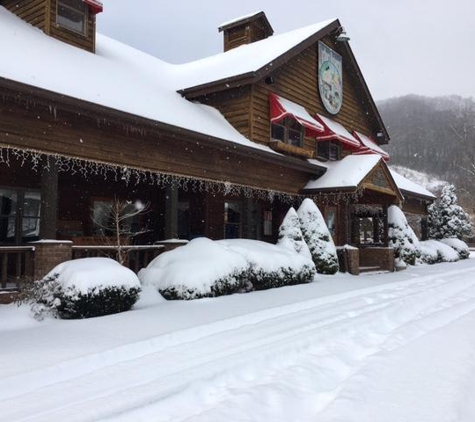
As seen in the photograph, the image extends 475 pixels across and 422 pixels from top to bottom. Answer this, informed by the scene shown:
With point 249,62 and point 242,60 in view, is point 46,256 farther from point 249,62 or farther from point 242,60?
point 242,60

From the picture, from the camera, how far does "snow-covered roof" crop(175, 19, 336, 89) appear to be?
15.7 meters

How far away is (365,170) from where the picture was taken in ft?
53.1

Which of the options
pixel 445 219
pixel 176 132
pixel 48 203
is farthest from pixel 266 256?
pixel 445 219

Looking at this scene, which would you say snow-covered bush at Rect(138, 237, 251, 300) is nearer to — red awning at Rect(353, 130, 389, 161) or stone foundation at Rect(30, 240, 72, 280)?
stone foundation at Rect(30, 240, 72, 280)

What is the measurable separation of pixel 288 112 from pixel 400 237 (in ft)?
26.8

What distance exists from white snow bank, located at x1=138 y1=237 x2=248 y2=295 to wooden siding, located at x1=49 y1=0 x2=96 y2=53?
25.2ft

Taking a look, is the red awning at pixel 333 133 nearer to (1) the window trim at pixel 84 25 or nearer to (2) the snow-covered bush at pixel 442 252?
(2) the snow-covered bush at pixel 442 252

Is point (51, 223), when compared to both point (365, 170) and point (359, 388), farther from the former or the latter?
point (365, 170)

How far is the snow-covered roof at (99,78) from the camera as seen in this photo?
9383mm

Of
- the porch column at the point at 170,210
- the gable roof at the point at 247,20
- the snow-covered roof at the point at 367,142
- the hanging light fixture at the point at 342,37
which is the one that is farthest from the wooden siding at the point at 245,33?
the porch column at the point at 170,210

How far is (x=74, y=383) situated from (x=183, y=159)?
26.1 feet

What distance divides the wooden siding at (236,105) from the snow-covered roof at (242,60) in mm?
633

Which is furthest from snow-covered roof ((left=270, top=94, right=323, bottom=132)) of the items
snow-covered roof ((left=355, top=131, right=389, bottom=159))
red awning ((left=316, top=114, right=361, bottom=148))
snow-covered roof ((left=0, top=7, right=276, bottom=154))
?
snow-covered roof ((left=355, top=131, right=389, bottom=159))

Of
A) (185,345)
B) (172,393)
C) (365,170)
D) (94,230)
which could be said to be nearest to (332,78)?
(365,170)
